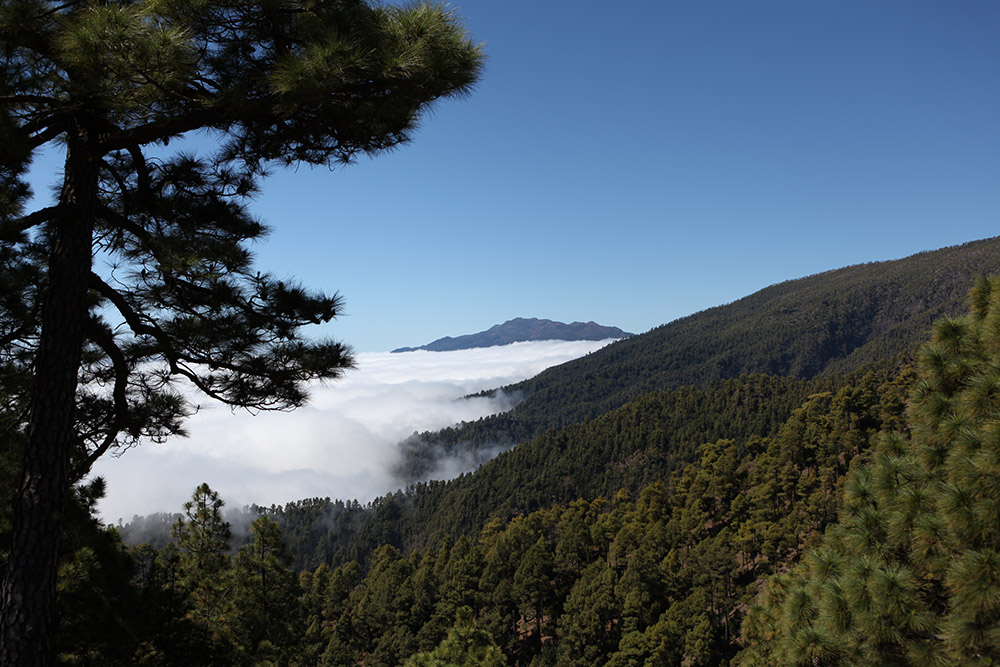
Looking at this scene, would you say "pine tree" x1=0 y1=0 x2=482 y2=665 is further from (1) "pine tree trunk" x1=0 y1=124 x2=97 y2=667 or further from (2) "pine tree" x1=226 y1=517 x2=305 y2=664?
(2) "pine tree" x1=226 y1=517 x2=305 y2=664

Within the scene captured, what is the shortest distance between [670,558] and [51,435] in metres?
41.6

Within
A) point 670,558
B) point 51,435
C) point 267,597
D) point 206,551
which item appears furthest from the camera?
point 670,558

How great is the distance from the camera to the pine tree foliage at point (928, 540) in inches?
168

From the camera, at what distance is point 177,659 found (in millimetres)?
6258

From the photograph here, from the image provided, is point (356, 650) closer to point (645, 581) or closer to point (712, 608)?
point (645, 581)

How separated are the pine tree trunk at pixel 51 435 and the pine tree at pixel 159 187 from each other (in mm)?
10

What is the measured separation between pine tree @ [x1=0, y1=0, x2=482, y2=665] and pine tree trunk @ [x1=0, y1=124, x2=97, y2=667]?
0.01 metres

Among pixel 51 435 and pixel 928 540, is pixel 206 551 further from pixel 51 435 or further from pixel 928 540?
pixel 928 540

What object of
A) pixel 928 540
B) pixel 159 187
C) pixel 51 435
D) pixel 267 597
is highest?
pixel 159 187

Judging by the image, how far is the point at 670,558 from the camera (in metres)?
39.0

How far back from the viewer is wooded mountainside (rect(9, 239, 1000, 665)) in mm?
4656

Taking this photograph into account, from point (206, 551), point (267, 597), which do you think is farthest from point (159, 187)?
point (267, 597)

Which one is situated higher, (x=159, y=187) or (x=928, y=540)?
(x=159, y=187)

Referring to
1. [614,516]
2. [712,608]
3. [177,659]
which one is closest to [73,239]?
[177,659]
